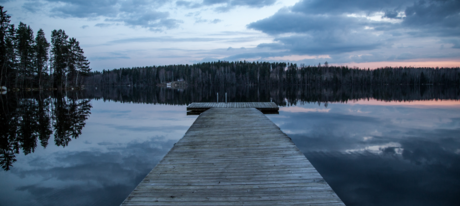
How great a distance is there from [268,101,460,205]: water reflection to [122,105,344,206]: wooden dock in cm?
165

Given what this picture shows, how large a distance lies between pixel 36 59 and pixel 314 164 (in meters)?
54.9

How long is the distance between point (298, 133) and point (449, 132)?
276 inches

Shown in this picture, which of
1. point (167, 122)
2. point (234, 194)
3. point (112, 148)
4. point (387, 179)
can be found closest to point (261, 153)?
point (234, 194)

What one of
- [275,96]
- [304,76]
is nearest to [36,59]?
[275,96]

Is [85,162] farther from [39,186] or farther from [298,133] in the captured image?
[298,133]

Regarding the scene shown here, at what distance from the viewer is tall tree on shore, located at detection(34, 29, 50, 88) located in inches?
1827

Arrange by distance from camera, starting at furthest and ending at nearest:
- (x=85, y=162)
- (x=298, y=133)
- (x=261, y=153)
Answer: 1. (x=298, y=133)
2. (x=85, y=162)
3. (x=261, y=153)

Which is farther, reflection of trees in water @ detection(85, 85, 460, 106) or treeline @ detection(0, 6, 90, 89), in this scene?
treeline @ detection(0, 6, 90, 89)

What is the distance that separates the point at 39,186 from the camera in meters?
5.74

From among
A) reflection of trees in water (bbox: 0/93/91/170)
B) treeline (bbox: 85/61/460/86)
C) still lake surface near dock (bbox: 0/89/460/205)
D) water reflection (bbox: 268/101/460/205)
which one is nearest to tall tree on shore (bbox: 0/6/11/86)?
reflection of trees in water (bbox: 0/93/91/170)

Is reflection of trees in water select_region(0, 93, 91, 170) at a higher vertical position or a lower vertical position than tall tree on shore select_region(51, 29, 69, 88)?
lower

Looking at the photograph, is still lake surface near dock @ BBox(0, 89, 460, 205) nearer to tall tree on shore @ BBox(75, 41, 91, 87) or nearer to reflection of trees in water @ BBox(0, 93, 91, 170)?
reflection of trees in water @ BBox(0, 93, 91, 170)

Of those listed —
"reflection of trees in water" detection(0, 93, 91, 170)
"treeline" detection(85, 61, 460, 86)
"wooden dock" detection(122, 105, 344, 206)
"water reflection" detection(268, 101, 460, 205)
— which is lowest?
"water reflection" detection(268, 101, 460, 205)

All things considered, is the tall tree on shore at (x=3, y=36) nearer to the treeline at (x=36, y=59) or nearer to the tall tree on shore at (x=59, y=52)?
the treeline at (x=36, y=59)
